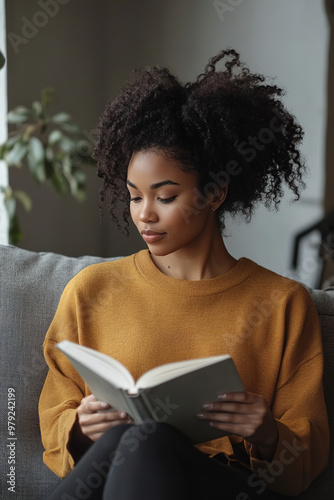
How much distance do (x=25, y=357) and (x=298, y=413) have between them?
1.84 ft

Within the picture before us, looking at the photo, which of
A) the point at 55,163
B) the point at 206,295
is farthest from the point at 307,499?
the point at 55,163

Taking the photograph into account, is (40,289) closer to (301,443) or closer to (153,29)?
(301,443)

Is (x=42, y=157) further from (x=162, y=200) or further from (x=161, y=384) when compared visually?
(x=161, y=384)

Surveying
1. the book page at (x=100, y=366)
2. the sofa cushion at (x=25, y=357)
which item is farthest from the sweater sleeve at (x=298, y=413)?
Answer: the sofa cushion at (x=25, y=357)

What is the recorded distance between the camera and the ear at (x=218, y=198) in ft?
4.16

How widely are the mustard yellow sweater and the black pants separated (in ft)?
0.37

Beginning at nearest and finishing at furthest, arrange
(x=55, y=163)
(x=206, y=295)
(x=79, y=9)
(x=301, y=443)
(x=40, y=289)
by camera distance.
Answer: (x=301, y=443) → (x=206, y=295) → (x=40, y=289) → (x=55, y=163) → (x=79, y=9)

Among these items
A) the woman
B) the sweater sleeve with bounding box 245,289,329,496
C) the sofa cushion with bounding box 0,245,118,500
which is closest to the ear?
the woman

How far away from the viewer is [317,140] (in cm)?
332

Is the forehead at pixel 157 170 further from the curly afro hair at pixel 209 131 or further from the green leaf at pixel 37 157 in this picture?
the green leaf at pixel 37 157

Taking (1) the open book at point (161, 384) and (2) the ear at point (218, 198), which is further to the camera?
(2) the ear at point (218, 198)

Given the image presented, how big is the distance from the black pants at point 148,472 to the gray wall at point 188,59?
6.93ft

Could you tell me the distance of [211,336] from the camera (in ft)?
4.05

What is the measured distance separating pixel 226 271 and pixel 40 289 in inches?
15.8
